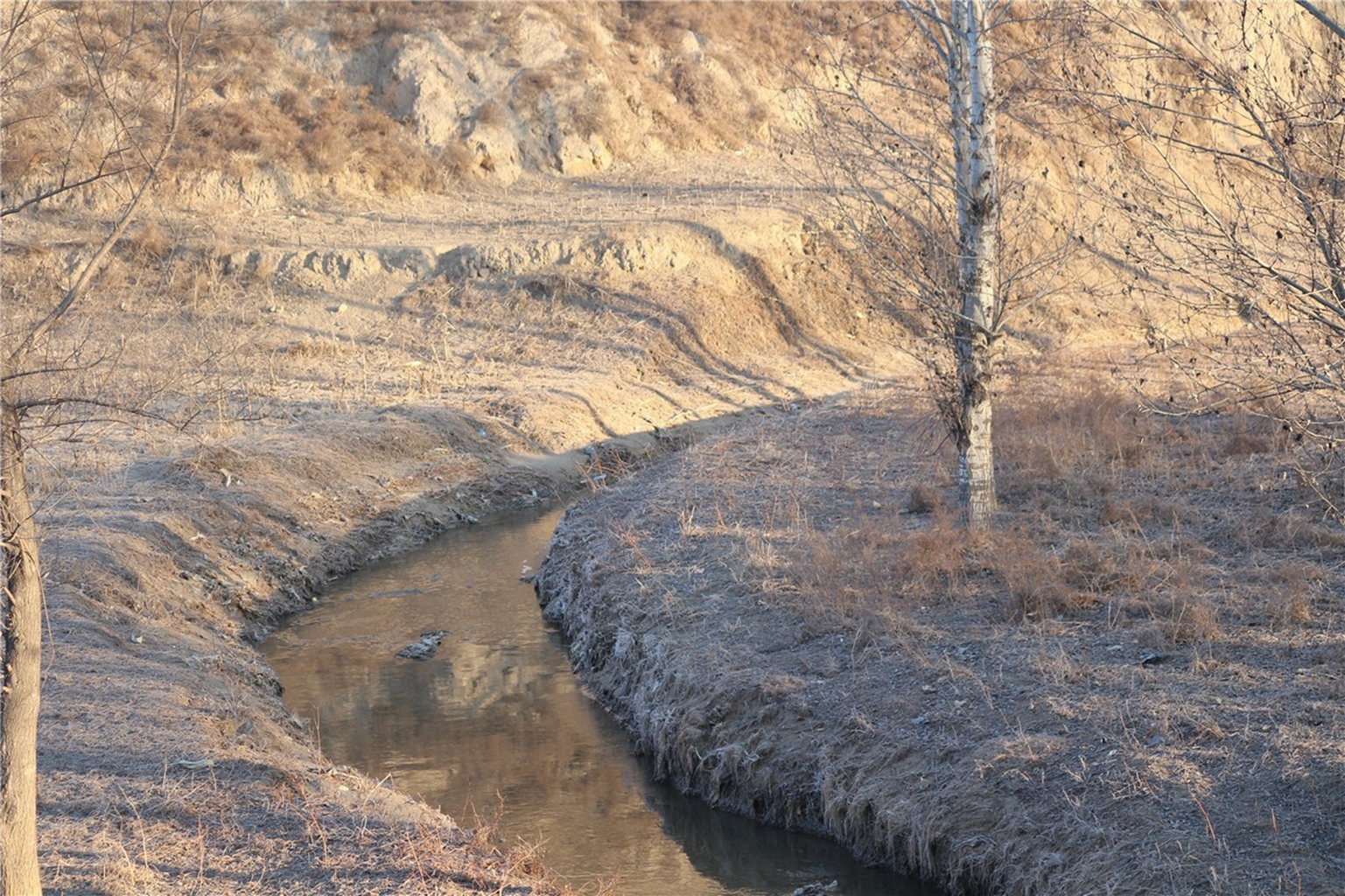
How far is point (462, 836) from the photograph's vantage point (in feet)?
26.2

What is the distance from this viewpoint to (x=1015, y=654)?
937cm

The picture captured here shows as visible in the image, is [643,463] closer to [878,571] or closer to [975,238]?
[878,571]

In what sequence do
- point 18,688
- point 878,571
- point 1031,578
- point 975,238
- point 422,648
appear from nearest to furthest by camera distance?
point 18,688 → point 1031,578 → point 878,571 → point 975,238 → point 422,648

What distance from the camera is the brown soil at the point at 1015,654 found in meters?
7.38

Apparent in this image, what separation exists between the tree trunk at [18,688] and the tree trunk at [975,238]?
23.7ft

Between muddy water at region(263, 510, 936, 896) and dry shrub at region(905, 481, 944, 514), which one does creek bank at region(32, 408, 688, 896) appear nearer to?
muddy water at region(263, 510, 936, 896)

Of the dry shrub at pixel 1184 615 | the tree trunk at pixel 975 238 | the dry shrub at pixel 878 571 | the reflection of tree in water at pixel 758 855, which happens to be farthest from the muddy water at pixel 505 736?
the tree trunk at pixel 975 238

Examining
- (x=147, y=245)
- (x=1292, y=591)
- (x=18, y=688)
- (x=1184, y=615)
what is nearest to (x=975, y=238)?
(x=1184, y=615)

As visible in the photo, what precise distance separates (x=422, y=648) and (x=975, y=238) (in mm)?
6052

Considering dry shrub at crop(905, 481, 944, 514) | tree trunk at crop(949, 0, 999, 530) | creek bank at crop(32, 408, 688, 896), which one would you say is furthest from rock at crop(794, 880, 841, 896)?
dry shrub at crop(905, 481, 944, 514)

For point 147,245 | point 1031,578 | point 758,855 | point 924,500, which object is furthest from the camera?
point 147,245

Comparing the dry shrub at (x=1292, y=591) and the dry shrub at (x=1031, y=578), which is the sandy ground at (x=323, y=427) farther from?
the dry shrub at (x=1292, y=591)

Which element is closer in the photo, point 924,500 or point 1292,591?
point 1292,591

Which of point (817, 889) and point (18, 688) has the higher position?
point (18, 688)
